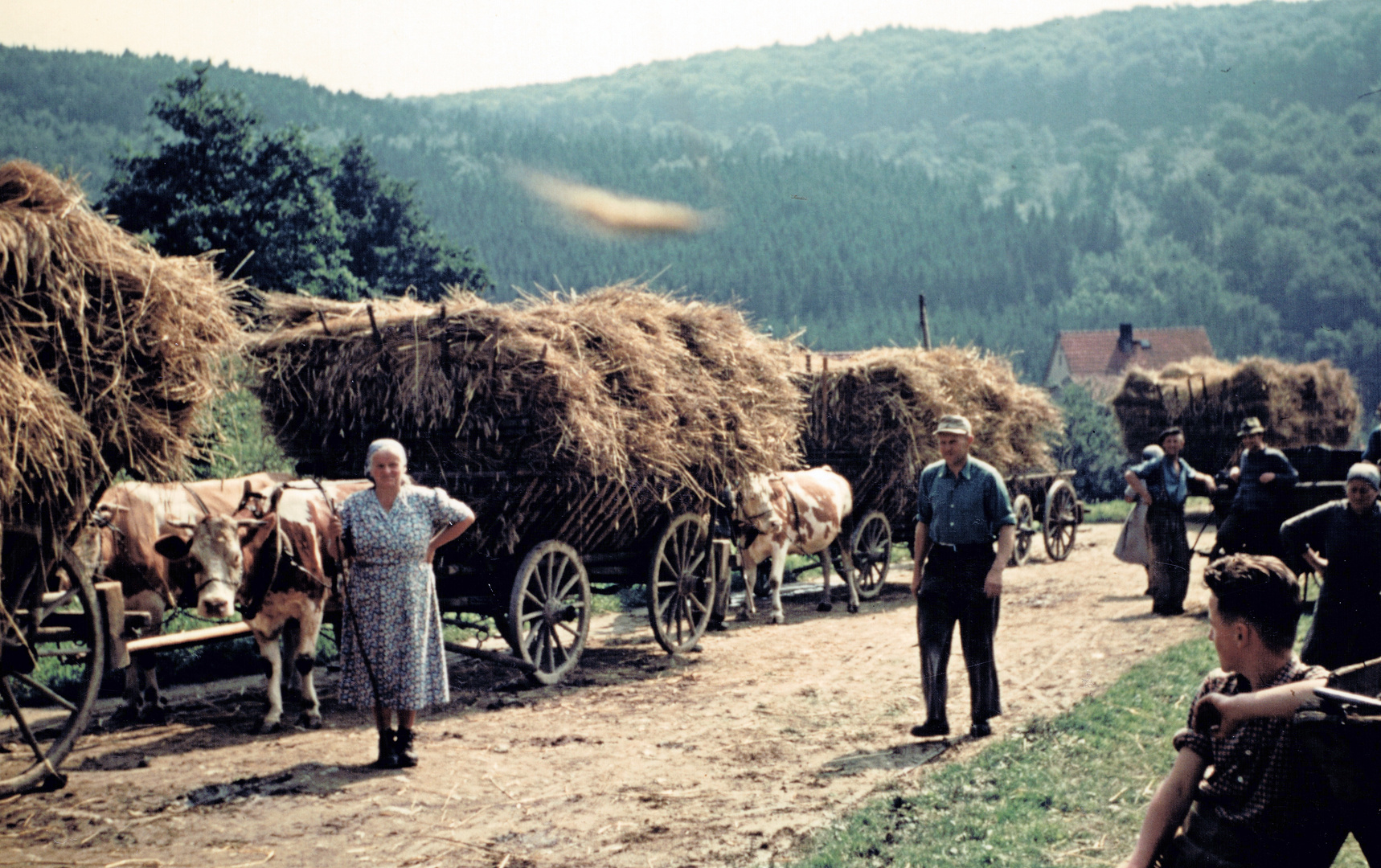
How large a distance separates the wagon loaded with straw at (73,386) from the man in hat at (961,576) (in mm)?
4321

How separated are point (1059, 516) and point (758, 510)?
874 centimetres

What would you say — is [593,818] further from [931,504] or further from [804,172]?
[804,172]

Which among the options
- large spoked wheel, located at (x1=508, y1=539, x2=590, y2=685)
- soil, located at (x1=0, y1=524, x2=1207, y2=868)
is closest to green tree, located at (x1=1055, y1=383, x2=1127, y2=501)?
soil, located at (x1=0, y1=524, x2=1207, y2=868)

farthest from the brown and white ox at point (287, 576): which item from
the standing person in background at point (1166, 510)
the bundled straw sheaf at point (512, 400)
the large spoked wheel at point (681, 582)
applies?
the standing person in background at point (1166, 510)

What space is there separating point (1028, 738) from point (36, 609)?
5.56 m

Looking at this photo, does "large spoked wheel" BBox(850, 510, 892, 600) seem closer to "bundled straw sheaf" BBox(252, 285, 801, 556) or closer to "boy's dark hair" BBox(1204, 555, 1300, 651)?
"bundled straw sheaf" BBox(252, 285, 801, 556)

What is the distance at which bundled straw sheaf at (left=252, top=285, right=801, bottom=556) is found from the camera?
905 cm

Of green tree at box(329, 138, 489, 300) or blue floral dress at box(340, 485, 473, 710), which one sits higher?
green tree at box(329, 138, 489, 300)

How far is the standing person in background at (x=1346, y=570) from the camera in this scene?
6.80m

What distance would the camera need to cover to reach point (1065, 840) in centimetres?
546

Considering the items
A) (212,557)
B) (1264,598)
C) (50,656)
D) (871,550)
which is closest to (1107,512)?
(871,550)

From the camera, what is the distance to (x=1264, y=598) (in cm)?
302

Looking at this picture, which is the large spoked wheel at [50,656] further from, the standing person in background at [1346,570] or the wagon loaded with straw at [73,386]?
the standing person in background at [1346,570]

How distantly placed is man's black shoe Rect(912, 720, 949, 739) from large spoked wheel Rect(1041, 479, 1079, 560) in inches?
498
